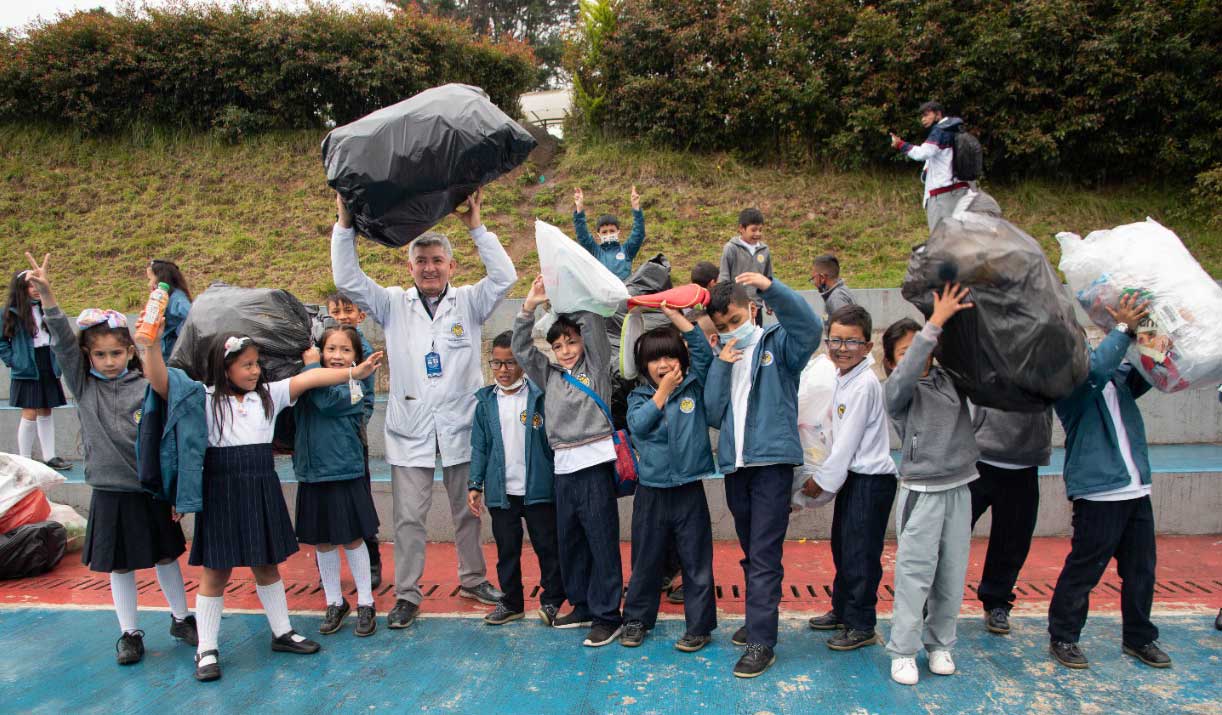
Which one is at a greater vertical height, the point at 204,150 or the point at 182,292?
the point at 204,150

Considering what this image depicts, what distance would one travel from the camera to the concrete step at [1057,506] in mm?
4719

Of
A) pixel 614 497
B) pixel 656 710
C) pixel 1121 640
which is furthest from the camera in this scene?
pixel 614 497

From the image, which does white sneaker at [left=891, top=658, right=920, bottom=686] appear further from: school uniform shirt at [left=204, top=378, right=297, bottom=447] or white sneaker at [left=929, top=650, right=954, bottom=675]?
school uniform shirt at [left=204, top=378, right=297, bottom=447]

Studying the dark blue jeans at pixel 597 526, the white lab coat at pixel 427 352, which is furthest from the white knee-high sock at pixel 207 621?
the dark blue jeans at pixel 597 526

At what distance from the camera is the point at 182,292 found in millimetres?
5219

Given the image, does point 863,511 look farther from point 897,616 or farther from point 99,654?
point 99,654

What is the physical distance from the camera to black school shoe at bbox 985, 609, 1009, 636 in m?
3.52

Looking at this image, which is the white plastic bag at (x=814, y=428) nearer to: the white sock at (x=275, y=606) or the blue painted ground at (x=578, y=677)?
the blue painted ground at (x=578, y=677)

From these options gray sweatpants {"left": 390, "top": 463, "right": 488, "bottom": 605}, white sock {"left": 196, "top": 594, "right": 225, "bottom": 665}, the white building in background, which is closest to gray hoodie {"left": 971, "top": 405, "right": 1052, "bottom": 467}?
gray sweatpants {"left": 390, "top": 463, "right": 488, "bottom": 605}

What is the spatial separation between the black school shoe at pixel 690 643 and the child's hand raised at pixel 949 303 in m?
1.68

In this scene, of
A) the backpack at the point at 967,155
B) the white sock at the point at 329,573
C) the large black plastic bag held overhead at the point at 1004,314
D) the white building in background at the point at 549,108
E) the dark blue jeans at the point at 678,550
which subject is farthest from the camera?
the white building in background at the point at 549,108

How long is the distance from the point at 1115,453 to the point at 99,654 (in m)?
4.58

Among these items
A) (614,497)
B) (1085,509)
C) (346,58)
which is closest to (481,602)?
(614,497)

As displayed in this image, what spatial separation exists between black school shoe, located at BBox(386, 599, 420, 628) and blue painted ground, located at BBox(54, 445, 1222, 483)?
55.5 inches
